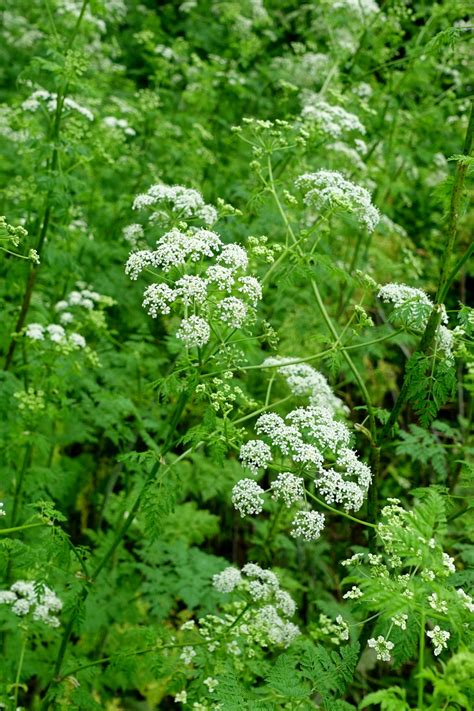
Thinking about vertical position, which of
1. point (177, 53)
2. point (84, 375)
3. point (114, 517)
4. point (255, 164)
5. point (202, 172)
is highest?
point (255, 164)

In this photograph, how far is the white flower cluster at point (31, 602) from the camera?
3.75m

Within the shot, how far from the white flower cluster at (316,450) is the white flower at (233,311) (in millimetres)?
454

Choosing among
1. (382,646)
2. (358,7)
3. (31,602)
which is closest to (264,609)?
(382,646)

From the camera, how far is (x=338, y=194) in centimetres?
355

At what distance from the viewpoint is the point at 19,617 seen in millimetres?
4145

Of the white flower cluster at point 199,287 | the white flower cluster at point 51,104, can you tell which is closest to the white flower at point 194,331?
the white flower cluster at point 199,287

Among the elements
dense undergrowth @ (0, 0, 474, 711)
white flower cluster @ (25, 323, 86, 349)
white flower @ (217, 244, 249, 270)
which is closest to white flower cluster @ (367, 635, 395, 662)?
dense undergrowth @ (0, 0, 474, 711)

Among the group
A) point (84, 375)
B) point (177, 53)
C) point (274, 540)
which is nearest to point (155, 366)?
point (84, 375)

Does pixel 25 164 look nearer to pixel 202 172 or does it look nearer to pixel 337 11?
pixel 202 172

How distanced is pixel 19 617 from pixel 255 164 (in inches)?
112

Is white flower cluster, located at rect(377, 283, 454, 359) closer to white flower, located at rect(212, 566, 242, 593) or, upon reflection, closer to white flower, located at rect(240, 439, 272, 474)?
white flower, located at rect(240, 439, 272, 474)

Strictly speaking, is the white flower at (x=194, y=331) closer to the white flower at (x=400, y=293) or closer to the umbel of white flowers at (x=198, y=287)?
the umbel of white flowers at (x=198, y=287)

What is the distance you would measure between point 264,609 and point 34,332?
212 cm

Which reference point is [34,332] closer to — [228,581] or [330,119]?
[228,581]
